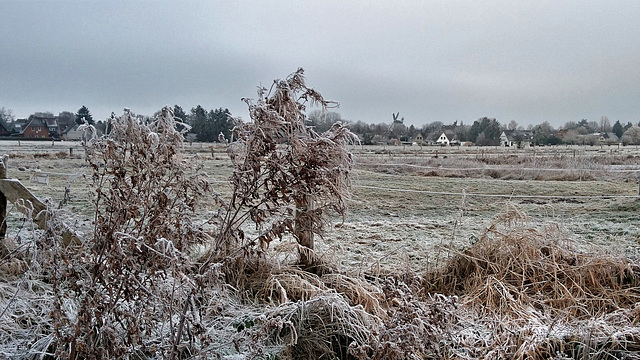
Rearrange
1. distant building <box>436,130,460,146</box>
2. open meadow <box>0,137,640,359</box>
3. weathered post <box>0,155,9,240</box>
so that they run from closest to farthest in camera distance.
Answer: open meadow <box>0,137,640,359</box>, weathered post <box>0,155,9,240</box>, distant building <box>436,130,460,146</box>

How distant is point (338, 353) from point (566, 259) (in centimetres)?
250

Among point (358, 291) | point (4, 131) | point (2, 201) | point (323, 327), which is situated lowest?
point (323, 327)

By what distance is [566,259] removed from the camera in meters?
4.16

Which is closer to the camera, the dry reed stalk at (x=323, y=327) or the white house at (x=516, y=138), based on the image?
the dry reed stalk at (x=323, y=327)

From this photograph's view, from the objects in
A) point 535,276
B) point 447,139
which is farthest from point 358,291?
point 447,139

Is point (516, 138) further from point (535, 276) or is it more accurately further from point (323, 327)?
point (323, 327)

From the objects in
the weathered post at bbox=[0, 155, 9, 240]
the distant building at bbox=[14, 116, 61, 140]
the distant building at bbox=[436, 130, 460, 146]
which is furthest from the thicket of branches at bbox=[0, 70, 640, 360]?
the distant building at bbox=[436, 130, 460, 146]

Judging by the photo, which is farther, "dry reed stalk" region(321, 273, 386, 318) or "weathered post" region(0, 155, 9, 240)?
A: "weathered post" region(0, 155, 9, 240)

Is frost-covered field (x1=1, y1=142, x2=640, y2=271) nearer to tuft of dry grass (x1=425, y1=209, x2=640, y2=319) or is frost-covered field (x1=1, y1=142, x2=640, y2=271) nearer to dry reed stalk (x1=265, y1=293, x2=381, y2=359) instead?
tuft of dry grass (x1=425, y1=209, x2=640, y2=319)

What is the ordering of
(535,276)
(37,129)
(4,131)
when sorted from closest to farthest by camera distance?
(535,276)
(4,131)
(37,129)

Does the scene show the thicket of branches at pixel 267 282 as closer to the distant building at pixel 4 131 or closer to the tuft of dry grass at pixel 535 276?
the tuft of dry grass at pixel 535 276

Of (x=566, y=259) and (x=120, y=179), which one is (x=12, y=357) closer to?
(x=120, y=179)

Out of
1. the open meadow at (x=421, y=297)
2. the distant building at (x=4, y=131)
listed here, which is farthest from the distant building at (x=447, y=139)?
the open meadow at (x=421, y=297)

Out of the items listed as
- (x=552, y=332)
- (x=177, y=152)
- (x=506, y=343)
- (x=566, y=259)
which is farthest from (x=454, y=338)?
(x=177, y=152)
